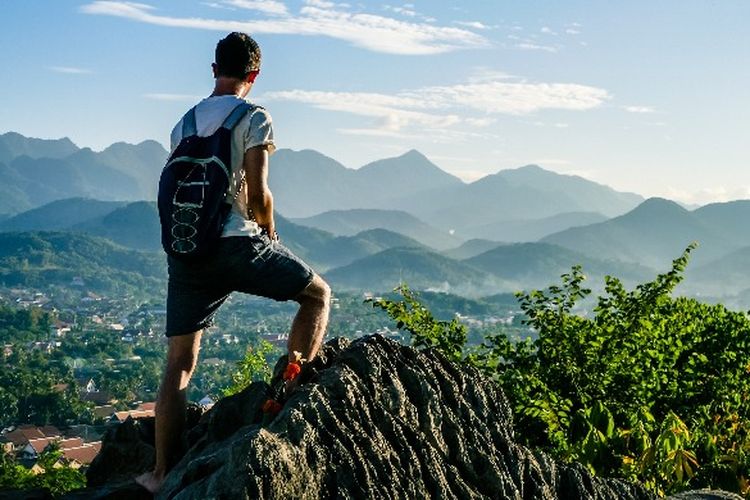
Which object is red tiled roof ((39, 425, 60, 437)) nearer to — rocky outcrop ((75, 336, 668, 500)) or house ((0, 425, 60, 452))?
house ((0, 425, 60, 452))

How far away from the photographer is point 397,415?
3.33 meters

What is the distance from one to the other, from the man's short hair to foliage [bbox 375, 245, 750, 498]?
306 cm

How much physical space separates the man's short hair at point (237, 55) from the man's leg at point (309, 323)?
865 mm

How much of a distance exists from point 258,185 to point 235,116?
271 mm

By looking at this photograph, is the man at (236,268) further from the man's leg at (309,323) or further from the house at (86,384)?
the house at (86,384)

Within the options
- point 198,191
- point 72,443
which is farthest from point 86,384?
point 198,191

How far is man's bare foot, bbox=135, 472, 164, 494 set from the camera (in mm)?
3734

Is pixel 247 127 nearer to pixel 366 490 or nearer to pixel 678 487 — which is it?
pixel 366 490

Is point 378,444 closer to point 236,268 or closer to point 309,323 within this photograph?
point 309,323

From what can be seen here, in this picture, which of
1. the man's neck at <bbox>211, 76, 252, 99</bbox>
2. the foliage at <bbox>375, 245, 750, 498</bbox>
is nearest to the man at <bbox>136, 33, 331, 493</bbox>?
the man's neck at <bbox>211, 76, 252, 99</bbox>

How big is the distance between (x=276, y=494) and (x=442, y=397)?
0.94 m

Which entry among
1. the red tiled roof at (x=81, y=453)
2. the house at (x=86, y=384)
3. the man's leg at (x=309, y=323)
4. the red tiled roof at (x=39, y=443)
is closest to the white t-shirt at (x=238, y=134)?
the man's leg at (x=309, y=323)

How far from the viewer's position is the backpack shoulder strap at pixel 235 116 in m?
3.43

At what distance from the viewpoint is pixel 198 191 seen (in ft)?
11.2
